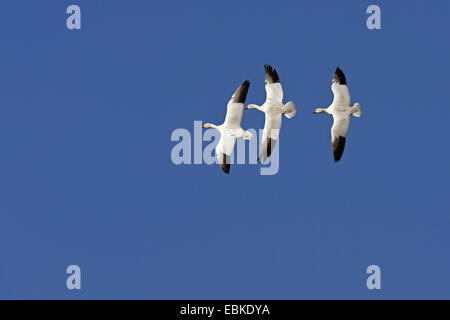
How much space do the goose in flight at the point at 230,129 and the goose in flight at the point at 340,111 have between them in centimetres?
354

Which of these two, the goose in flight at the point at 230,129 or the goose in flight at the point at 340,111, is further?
the goose in flight at the point at 230,129

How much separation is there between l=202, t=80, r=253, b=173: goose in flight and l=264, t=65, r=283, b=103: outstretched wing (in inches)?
37.0

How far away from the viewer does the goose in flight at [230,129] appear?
156ft

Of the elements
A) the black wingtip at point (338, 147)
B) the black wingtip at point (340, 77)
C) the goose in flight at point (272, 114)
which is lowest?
the black wingtip at point (338, 147)

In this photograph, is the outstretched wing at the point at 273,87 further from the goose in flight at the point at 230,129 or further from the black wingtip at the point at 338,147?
the black wingtip at the point at 338,147

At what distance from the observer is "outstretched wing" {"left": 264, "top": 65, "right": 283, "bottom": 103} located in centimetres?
4784

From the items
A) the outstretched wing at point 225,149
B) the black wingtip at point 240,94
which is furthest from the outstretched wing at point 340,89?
the outstretched wing at point 225,149

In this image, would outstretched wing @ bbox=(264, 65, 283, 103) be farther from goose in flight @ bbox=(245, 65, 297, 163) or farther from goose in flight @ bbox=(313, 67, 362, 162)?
goose in flight @ bbox=(313, 67, 362, 162)

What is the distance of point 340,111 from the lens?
47.6 metres

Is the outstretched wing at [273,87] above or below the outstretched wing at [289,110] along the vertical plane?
above

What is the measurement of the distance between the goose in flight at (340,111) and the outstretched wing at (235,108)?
346 centimetres

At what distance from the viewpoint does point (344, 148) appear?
157 feet
